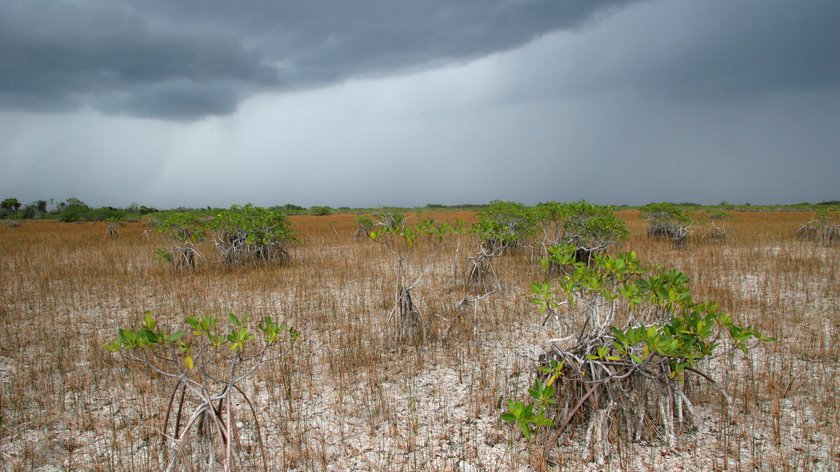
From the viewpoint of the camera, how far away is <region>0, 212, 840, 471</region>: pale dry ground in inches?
129

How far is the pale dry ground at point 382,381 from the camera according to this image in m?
3.28

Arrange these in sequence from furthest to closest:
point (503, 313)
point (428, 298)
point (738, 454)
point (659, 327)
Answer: point (428, 298)
point (503, 313)
point (659, 327)
point (738, 454)

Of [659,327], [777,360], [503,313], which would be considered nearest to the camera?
[659,327]

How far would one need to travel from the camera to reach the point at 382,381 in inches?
181

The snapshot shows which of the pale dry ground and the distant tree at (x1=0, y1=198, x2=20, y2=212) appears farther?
the distant tree at (x1=0, y1=198, x2=20, y2=212)

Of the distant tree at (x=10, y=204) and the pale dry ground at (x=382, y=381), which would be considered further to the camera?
the distant tree at (x=10, y=204)

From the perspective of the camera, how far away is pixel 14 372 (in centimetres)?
502

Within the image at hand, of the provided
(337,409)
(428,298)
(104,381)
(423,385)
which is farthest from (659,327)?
(104,381)

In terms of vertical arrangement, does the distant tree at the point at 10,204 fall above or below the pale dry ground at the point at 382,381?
above

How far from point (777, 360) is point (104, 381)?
754 centimetres

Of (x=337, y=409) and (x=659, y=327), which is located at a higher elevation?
(x=659, y=327)

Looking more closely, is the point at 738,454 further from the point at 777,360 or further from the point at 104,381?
the point at 104,381

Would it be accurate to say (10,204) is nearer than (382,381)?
No

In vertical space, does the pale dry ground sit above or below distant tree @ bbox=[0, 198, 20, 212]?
below
